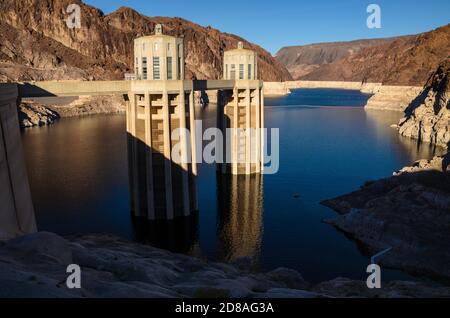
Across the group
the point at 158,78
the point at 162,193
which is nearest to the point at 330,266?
the point at 162,193

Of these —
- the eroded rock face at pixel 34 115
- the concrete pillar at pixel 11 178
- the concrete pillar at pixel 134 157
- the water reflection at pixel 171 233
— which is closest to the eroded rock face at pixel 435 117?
the water reflection at pixel 171 233

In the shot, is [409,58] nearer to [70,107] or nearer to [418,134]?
[418,134]

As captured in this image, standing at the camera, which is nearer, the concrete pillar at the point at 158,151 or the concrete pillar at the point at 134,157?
the concrete pillar at the point at 158,151

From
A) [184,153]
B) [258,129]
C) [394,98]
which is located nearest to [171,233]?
[184,153]

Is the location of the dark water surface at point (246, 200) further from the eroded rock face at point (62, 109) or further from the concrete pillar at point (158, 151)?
the eroded rock face at point (62, 109)

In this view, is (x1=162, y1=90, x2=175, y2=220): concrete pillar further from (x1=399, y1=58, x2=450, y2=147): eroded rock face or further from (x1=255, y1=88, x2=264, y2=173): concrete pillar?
(x1=399, y1=58, x2=450, y2=147): eroded rock face

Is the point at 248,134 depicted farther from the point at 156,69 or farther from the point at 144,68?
the point at 144,68

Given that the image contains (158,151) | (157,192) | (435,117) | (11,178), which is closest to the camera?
(11,178)

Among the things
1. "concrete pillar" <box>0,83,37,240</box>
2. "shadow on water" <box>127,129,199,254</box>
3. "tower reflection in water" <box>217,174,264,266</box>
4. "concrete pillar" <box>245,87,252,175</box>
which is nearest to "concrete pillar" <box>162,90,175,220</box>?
"shadow on water" <box>127,129,199,254</box>
